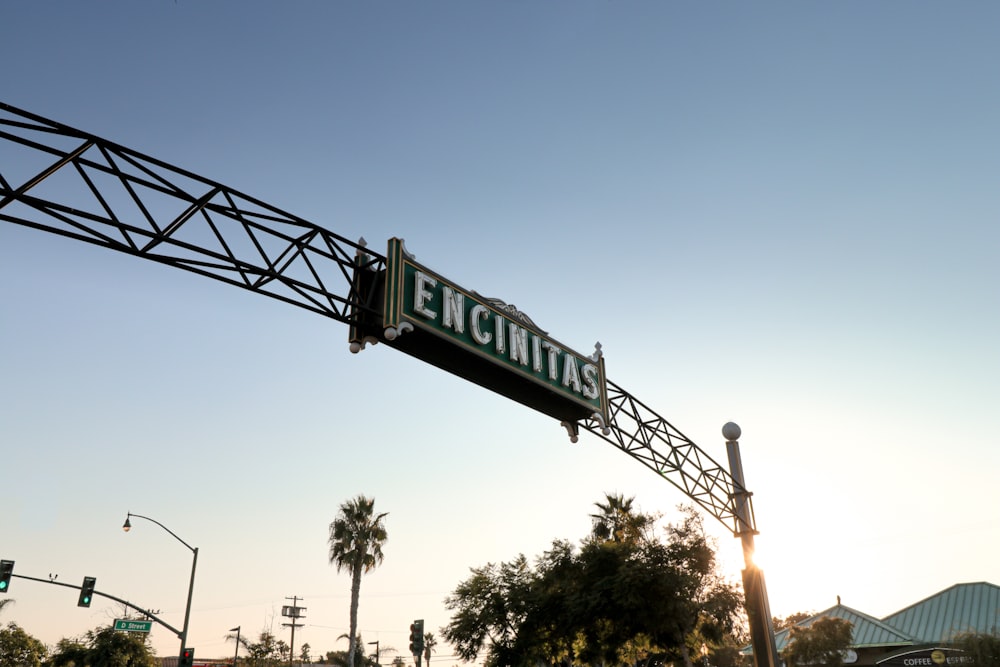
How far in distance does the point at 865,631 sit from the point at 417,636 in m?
44.1

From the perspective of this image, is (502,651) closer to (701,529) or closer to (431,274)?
(701,529)

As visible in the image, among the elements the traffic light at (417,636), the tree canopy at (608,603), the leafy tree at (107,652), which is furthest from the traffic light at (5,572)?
the leafy tree at (107,652)

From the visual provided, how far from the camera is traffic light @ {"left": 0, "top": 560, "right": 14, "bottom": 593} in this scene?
26.6 metres

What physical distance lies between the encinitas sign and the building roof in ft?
131

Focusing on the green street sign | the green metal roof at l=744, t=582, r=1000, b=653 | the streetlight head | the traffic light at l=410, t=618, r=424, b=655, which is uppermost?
the streetlight head

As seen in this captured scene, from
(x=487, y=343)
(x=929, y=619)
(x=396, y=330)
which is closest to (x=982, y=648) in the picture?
(x=929, y=619)

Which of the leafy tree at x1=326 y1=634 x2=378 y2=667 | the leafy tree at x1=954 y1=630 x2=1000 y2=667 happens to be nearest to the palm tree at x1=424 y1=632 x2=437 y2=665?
the leafy tree at x1=326 y1=634 x2=378 y2=667

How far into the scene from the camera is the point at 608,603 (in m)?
31.9

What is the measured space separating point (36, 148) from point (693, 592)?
91.5ft

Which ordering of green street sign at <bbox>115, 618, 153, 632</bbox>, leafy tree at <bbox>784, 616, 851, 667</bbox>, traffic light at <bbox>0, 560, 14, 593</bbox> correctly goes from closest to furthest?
traffic light at <bbox>0, 560, 14, 593</bbox>, green street sign at <bbox>115, 618, 153, 632</bbox>, leafy tree at <bbox>784, 616, 851, 667</bbox>

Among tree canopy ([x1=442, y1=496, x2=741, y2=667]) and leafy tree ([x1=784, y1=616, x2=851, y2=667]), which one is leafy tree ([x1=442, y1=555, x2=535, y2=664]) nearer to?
tree canopy ([x1=442, y1=496, x2=741, y2=667])

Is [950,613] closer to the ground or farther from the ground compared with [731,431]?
Result: closer to the ground

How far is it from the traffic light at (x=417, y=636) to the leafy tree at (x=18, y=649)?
5385 centimetres

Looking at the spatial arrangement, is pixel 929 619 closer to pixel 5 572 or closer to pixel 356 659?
pixel 356 659
